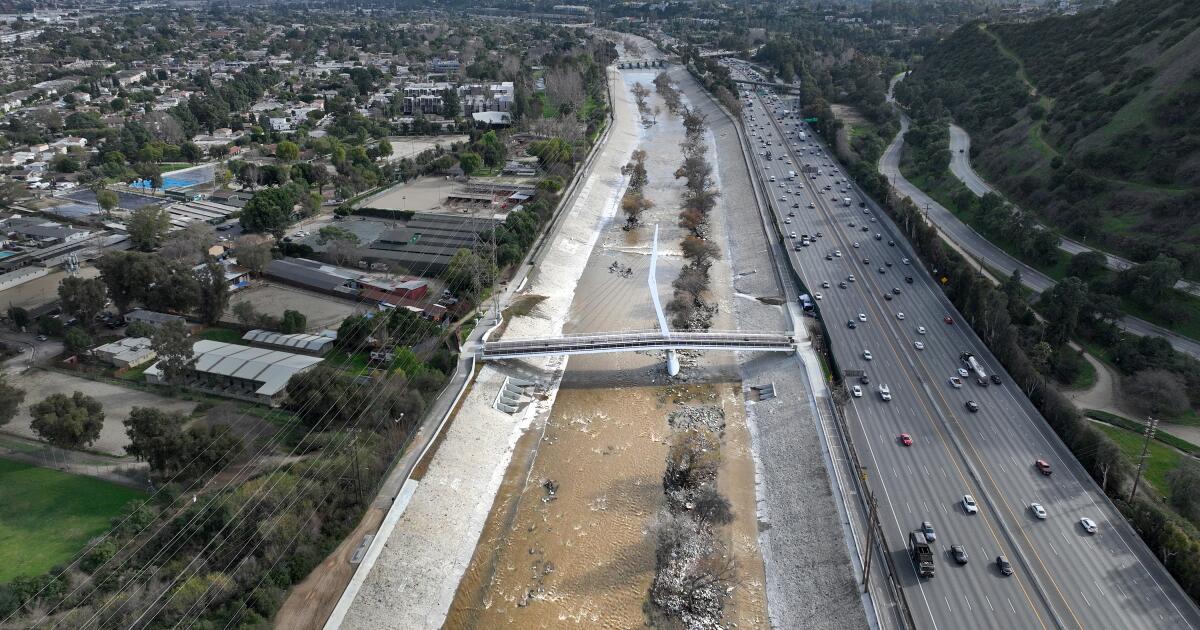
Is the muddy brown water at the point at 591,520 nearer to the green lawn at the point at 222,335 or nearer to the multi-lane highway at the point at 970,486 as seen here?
the multi-lane highway at the point at 970,486

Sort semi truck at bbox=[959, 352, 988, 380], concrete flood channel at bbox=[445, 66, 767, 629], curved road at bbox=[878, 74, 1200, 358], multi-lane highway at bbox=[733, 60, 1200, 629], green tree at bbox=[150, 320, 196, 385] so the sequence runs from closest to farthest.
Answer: multi-lane highway at bbox=[733, 60, 1200, 629]
concrete flood channel at bbox=[445, 66, 767, 629]
green tree at bbox=[150, 320, 196, 385]
semi truck at bbox=[959, 352, 988, 380]
curved road at bbox=[878, 74, 1200, 358]

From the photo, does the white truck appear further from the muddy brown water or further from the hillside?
the hillside

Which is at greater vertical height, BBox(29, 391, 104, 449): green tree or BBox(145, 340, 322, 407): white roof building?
BBox(29, 391, 104, 449): green tree

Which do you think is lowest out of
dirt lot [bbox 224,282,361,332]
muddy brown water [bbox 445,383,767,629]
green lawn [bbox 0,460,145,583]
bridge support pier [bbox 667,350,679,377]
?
muddy brown water [bbox 445,383,767,629]

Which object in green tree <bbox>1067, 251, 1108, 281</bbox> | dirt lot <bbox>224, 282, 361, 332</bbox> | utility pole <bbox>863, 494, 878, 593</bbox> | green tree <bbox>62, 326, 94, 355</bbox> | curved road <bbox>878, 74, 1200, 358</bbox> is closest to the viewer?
utility pole <bbox>863, 494, 878, 593</bbox>

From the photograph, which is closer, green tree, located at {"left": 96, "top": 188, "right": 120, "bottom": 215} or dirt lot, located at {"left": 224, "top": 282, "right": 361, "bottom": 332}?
dirt lot, located at {"left": 224, "top": 282, "right": 361, "bottom": 332}

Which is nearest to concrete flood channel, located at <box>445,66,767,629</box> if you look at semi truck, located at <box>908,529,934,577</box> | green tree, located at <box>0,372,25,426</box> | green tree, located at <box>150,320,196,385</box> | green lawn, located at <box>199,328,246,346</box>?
semi truck, located at <box>908,529,934,577</box>
